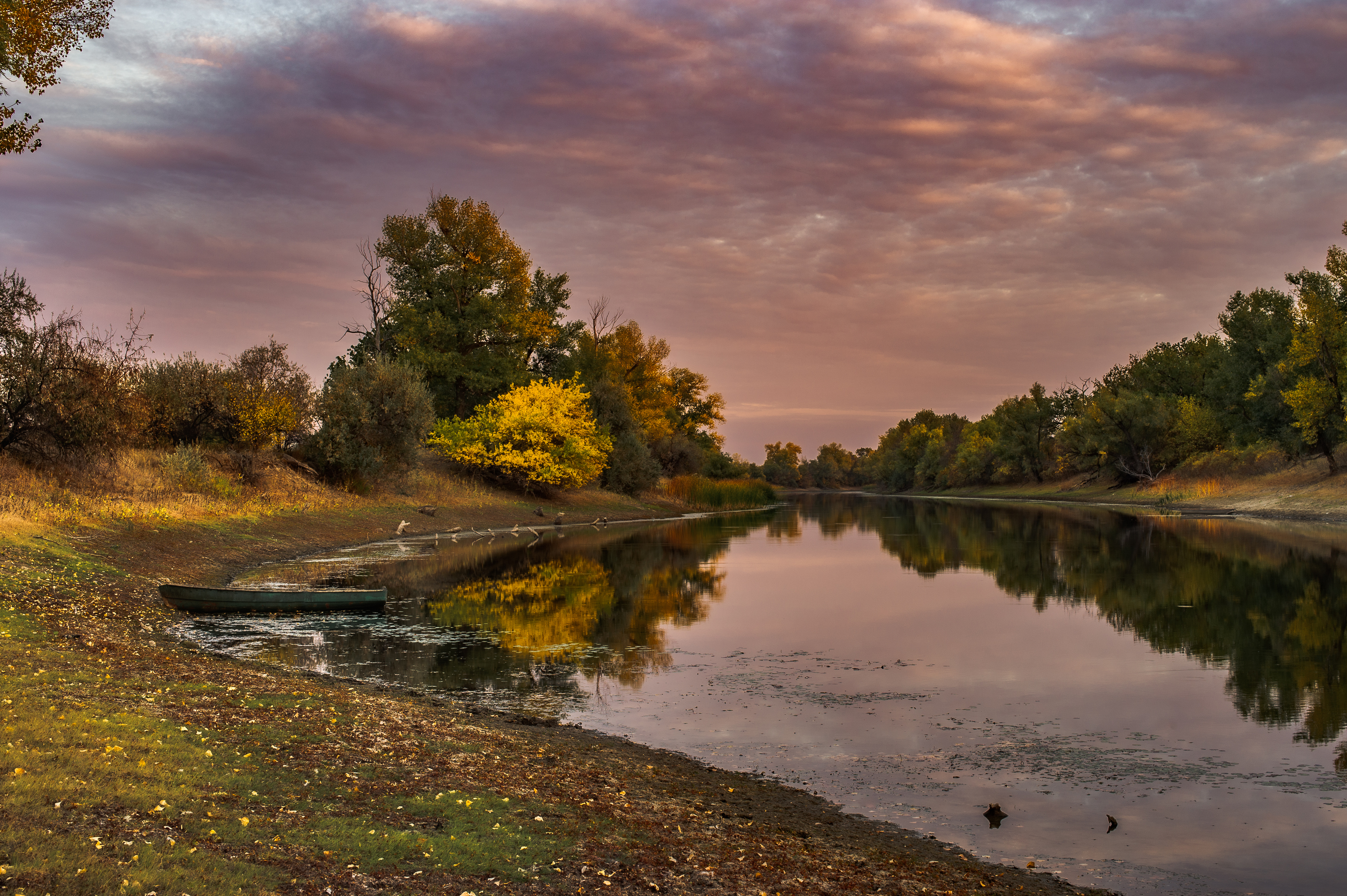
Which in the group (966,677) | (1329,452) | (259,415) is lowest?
(966,677)

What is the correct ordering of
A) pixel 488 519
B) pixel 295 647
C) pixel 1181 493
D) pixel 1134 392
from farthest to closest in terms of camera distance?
pixel 1134 392, pixel 1181 493, pixel 488 519, pixel 295 647

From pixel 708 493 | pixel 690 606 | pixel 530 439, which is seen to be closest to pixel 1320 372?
pixel 708 493

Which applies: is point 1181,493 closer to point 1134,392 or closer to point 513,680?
point 1134,392

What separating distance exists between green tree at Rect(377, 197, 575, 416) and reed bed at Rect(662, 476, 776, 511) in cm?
2144

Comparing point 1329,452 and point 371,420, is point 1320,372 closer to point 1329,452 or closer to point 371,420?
point 1329,452

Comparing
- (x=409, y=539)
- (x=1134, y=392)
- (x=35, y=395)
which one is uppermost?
(x=1134, y=392)

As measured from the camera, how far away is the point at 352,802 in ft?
22.8

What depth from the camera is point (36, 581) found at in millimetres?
16172

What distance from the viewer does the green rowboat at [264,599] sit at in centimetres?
1853

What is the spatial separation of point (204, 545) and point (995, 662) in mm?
23749

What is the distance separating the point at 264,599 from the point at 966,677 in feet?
48.1

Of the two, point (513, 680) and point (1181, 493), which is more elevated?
point (1181, 493)

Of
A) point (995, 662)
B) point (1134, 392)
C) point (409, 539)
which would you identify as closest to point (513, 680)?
point (995, 662)

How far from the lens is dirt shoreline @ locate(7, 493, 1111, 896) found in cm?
617
